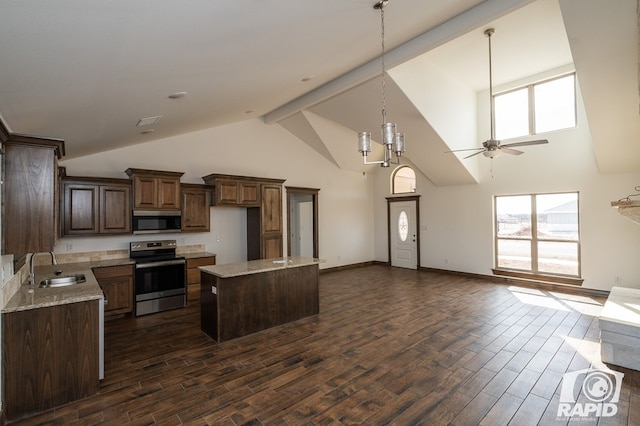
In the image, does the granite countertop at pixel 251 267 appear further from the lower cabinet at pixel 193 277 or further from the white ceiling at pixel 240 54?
the white ceiling at pixel 240 54

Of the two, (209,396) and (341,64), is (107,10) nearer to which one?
(209,396)

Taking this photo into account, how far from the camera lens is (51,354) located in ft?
8.29

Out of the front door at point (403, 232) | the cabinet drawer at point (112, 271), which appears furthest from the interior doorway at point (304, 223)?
the cabinet drawer at point (112, 271)

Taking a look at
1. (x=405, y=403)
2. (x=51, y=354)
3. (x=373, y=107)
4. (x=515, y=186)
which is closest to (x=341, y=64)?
(x=373, y=107)

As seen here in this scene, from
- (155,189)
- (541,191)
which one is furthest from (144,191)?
(541,191)

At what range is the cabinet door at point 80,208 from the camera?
14.5ft

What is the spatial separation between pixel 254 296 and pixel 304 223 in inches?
181

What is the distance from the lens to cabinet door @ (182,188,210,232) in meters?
5.59

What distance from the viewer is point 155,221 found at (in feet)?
17.0

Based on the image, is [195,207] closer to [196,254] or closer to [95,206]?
[196,254]

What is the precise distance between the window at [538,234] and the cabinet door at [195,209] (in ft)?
20.7

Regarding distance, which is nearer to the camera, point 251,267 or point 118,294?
point 251,267

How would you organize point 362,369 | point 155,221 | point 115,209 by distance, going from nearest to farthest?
1. point 362,369
2. point 115,209
3. point 155,221

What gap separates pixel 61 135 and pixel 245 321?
2893 mm
